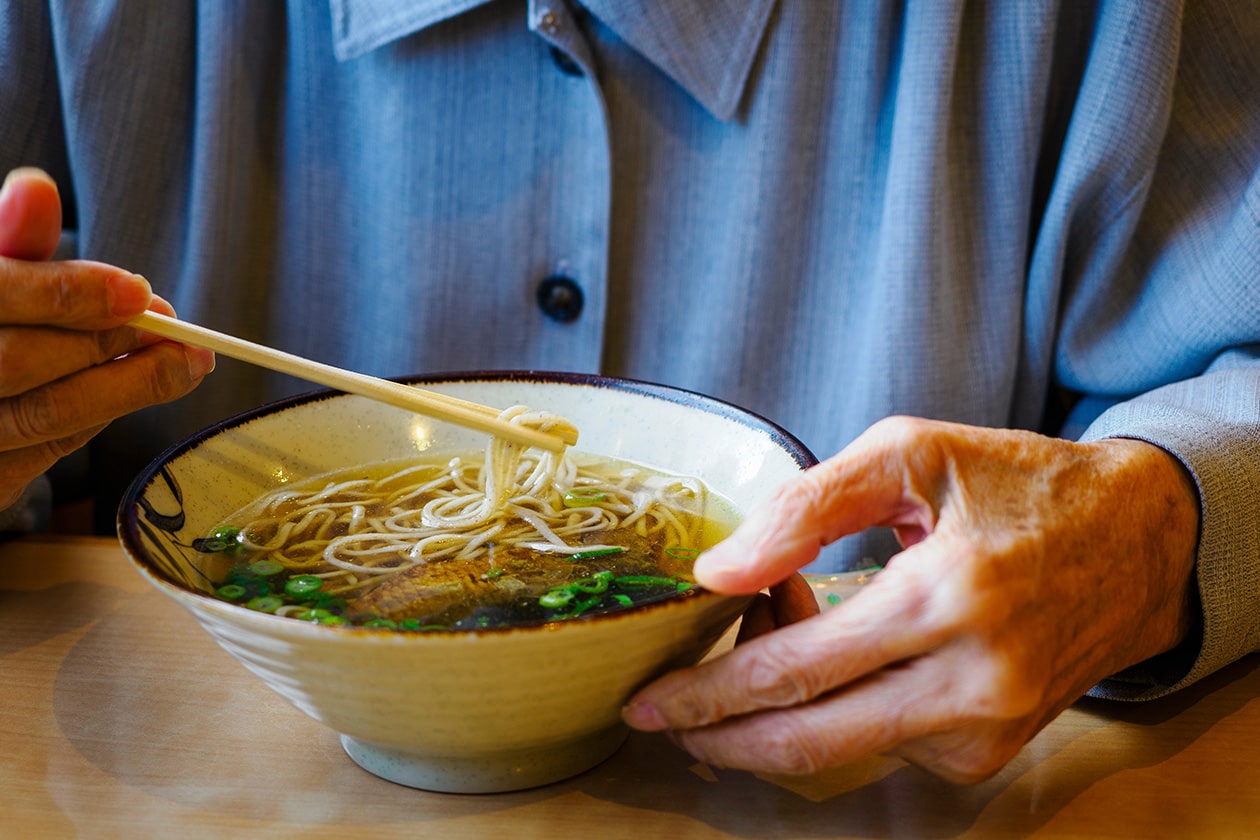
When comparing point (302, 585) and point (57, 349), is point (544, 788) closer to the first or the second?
point (302, 585)

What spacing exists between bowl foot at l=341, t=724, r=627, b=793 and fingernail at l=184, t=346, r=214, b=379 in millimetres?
473

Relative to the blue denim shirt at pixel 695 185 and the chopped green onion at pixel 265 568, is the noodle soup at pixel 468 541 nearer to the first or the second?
the chopped green onion at pixel 265 568

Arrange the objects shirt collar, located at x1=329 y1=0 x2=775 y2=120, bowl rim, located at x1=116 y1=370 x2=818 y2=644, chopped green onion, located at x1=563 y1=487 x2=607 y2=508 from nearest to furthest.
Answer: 1. bowl rim, located at x1=116 y1=370 x2=818 y2=644
2. chopped green onion, located at x1=563 y1=487 x2=607 y2=508
3. shirt collar, located at x1=329 y1=0 x2=775 y2=120

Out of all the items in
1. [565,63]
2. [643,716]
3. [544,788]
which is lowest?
[544,788]

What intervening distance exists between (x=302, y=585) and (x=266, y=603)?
2.5 inches

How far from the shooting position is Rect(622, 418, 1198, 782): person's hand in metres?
0.83

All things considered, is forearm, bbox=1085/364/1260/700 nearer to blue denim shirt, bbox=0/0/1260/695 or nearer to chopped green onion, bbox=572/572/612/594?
blue denim shirt, bbox=0/0/1260/695

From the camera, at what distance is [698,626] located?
862 mm

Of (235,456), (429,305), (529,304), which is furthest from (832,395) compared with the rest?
(235,456)

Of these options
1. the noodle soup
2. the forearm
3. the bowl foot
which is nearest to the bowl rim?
the noodle soup

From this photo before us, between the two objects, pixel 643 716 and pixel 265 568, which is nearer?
pixel 643 716

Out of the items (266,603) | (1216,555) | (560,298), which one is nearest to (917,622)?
(1216,555)

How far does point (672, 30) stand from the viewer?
1654 millimetres

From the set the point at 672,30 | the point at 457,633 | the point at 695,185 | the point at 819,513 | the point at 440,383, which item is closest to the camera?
the point at 457,633
